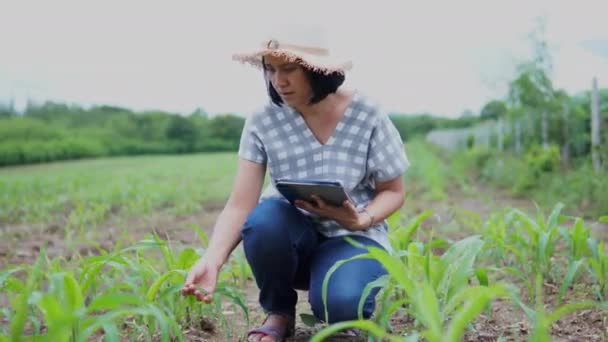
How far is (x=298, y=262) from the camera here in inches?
100

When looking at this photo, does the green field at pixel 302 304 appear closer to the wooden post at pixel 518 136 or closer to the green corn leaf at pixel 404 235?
the green corn leaf at pixel 404 235

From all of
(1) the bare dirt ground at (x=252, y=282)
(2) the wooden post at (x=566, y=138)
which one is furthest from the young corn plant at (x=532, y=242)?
(2) the wooden post at (x=566, y=138)

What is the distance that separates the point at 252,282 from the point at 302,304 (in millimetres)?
581

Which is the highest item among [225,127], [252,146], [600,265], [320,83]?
[320,83]

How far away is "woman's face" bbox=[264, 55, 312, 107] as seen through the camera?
242cm

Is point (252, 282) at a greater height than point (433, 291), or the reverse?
point (433, 291)

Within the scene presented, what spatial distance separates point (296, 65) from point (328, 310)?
2.76 ft

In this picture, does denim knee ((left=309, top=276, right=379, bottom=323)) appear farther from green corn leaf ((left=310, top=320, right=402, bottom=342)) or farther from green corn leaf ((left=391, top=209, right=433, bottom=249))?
green corn leaf ((left=310, top=320, right=402, bottom=342))

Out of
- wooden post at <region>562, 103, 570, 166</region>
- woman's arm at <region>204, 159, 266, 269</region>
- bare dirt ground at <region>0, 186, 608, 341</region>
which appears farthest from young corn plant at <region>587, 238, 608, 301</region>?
wooden post at <region>562, 103, 570, 166</region>

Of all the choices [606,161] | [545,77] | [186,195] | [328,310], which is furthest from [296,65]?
[545,77]

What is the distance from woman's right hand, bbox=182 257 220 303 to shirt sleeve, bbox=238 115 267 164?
1.58 ft

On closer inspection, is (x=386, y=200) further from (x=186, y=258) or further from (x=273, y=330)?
(x=186, y=258)

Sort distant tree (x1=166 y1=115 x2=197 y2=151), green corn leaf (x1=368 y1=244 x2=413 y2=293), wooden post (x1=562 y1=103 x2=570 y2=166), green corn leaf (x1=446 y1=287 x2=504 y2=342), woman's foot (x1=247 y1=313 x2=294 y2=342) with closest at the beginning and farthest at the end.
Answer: green corn leaf (x1=446 y1=287 x2=504 y2=342) → green corn leaf (x1=368 y1=244 x2=413 y2=293) → woman's foot (x1=247 y1=313 x2=294 y2=342) → wooden post (x1=562 y1=103 x2=570 y2=166) → distant tree (x1=166 y1=115 x2=197 y2=151)

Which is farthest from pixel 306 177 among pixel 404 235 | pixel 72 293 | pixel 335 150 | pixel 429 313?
pixel 429 313
